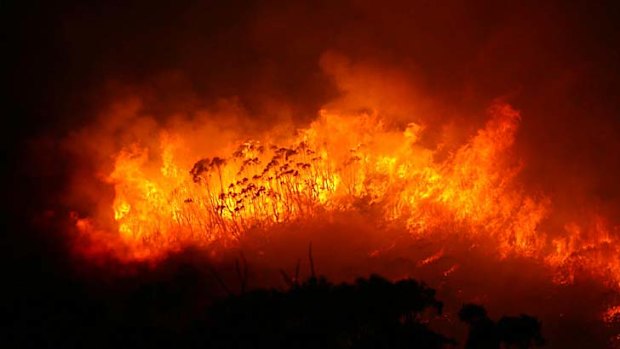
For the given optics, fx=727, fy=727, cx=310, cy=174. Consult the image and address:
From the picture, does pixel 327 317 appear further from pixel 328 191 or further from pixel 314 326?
pixel 328 191

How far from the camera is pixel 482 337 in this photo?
19.8m

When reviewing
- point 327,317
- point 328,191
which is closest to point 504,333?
point 327,317

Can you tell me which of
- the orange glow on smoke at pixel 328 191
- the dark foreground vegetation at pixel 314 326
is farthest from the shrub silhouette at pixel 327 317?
the orange glow on smoke at pixel 328 191

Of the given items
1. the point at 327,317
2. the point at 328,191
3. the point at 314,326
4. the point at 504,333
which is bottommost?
the point at 504,333

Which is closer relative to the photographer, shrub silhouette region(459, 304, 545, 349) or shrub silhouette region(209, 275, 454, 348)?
shrub silhouette region(209, 275, 454, 348)

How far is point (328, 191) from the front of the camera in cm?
3459

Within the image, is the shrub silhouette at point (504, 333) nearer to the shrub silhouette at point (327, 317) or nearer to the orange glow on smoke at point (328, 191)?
the shrub silhouette at point (327, 317)

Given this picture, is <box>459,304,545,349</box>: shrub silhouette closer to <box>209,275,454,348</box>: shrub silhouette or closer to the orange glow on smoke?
<box>209,275,454,348</box>: shrub silhouette

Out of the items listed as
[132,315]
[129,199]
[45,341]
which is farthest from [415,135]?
[45,341]

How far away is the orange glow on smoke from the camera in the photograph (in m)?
31.6

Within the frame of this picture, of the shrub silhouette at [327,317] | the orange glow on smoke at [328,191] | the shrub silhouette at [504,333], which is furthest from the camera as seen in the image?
the orange glow on smoke at [328,191]

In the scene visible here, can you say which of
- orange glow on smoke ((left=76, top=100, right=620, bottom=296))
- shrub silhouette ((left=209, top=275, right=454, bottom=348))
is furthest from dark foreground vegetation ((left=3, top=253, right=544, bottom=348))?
orange glow on smoke ((left=76, top=100, right=620, bottom=296))

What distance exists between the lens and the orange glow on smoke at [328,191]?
31.6 m

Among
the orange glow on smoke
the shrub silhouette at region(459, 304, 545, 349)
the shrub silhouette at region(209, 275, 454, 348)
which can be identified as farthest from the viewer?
the orange glow on smoke
